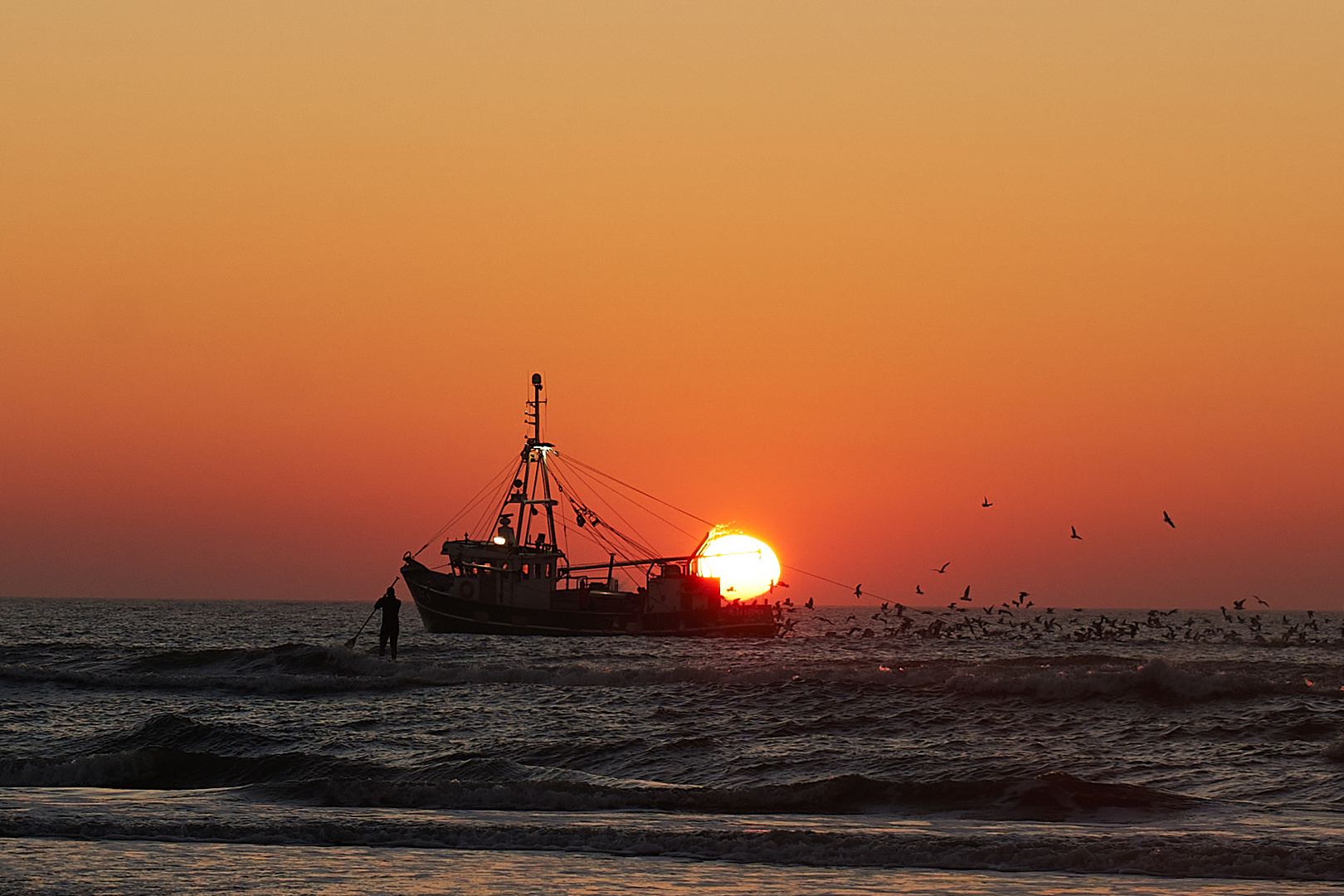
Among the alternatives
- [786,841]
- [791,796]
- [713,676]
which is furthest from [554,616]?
[786,841]

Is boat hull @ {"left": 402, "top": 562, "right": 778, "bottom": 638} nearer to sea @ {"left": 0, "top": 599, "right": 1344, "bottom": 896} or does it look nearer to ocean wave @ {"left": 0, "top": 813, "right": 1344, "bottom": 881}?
sea @ {"left": 0, "top": 599, "right": 1344, "bottom": 896}

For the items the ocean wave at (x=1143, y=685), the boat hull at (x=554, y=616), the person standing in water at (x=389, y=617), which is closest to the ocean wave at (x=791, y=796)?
the ocean wave at (x=1143, y=685)

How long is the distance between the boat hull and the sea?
145 feet

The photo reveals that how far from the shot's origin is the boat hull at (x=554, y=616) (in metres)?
87.2

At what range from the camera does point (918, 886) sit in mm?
13602

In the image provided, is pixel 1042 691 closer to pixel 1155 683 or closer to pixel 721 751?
pixel 1155 683

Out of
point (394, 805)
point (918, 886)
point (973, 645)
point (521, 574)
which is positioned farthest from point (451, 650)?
point (918, 886)

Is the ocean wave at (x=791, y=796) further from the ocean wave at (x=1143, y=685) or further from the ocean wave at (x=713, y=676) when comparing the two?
the ocean wave at (x=713, y=676)

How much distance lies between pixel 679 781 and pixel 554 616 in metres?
66.6

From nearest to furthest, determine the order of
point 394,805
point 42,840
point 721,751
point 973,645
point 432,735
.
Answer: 1. point 42,840
2. point 394,805
3. point 721,751
4. point 432,735
5. point 973,645

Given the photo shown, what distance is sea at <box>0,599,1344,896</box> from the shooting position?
14297mm

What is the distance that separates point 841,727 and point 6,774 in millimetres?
16513

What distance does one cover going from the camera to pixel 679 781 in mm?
22469

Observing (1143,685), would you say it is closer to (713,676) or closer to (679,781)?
(713,676)
